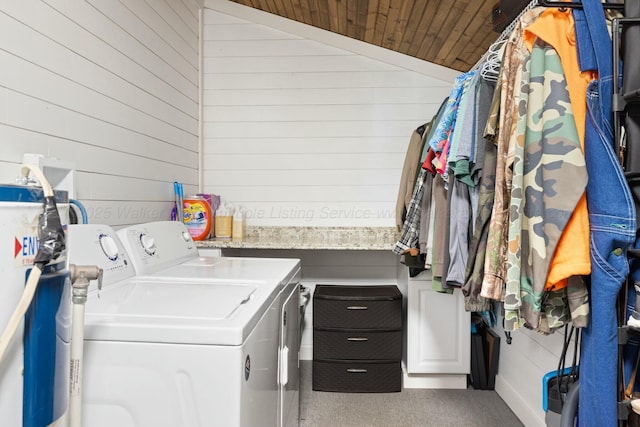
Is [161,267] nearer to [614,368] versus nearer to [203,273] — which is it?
[203,273]

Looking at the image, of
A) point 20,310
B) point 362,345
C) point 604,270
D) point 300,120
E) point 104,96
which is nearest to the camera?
point 20,310

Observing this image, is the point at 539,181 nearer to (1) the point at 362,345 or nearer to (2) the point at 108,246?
(2) the point at 108,246

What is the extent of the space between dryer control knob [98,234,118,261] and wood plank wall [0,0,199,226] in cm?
34

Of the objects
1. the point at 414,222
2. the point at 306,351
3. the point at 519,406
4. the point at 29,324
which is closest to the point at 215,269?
the point at 29,324

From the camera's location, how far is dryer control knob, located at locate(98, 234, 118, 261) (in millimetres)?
1255

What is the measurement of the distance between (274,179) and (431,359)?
173 cm

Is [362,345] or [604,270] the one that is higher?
[604,270]

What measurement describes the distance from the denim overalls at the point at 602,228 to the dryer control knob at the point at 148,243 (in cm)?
152

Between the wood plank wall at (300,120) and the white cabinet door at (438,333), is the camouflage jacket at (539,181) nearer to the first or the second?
the white cabinet door at (438,333)

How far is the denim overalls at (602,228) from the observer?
0.89 meters

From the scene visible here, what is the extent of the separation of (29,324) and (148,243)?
3.12 feet

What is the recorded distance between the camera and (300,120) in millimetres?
2867

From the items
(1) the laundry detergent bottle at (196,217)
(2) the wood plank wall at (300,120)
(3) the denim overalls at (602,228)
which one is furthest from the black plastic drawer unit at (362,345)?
(3) the denim overalls at (602,228)

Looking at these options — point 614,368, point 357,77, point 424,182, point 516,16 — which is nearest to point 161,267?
point 424,182
